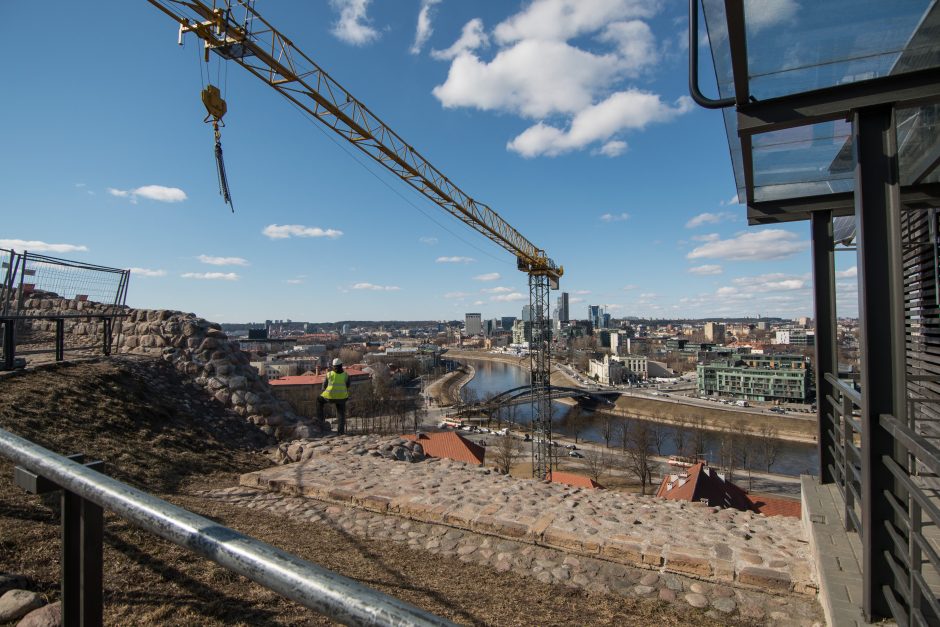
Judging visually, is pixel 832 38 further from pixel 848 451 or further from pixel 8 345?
pixel 8 345

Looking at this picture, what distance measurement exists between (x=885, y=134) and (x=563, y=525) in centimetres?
316

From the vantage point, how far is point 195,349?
8.09 meters

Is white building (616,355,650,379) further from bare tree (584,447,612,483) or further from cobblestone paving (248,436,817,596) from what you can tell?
cobblestone paving (248,436,817,596)

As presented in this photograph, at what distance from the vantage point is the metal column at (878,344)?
6.39 ft

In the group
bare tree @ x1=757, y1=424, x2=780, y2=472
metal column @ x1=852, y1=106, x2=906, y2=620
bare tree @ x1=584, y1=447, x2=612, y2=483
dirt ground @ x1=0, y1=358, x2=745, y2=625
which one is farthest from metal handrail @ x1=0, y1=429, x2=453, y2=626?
bare tree @ x1=757, y1=424, x2=780, y2=472

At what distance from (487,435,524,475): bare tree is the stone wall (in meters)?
13.5

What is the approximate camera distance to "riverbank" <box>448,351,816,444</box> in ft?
116

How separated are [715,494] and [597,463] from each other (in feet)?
54.0

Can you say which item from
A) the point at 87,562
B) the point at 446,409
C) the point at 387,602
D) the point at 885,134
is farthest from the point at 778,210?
the point at 446,409

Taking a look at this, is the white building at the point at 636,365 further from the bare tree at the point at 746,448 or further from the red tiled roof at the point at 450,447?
the red tiled roof at the point at 450,447

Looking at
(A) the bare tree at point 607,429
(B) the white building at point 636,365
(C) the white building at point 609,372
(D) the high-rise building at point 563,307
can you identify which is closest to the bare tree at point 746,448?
(A) the bare tree at point 607,429

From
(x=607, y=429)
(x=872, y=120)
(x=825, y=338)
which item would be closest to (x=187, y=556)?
(x=872, y=120)

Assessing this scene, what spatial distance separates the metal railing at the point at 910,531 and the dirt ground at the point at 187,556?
100cm

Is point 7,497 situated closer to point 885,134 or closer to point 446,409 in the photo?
point 885,134
